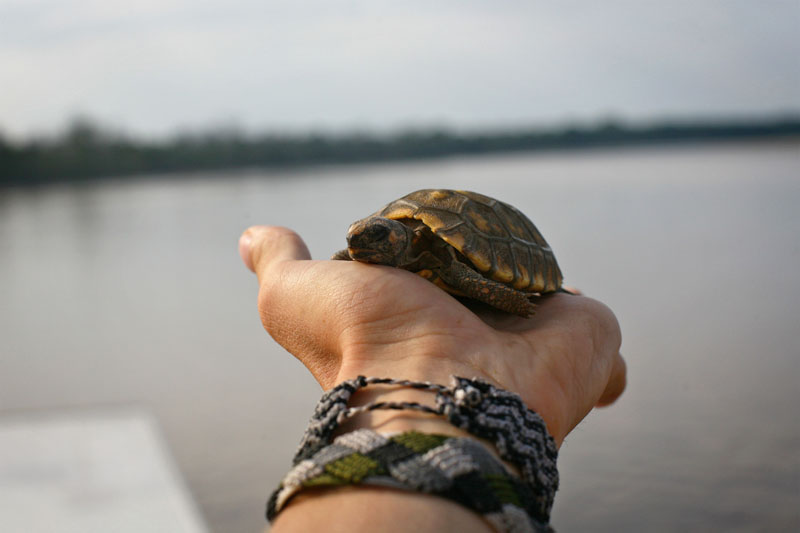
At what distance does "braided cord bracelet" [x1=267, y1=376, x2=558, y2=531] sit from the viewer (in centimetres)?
98

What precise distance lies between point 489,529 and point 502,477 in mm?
77

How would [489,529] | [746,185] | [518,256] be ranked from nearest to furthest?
[489,529] < [518,256] < [746,185]

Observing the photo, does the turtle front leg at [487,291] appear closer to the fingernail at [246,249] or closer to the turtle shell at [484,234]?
the turtle shell at [484,234]

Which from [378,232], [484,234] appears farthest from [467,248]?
[378,232]

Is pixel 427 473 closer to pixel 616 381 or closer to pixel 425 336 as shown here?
pixel 425 336

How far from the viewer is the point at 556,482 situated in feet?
3.97

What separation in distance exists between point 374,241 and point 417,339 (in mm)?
404

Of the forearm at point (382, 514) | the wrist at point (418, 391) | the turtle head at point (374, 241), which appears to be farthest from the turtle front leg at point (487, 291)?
the forearm at point (382, 514)

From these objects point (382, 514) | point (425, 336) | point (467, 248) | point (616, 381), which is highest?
point (467, 248)

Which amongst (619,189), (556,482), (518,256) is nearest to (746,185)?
(619,189)

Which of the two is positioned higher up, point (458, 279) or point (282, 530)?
point (458, 279)

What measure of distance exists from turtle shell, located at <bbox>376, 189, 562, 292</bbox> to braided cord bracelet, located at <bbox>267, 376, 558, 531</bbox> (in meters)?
0.83

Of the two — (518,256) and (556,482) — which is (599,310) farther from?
(556,482)

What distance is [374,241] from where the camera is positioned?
1792mm
